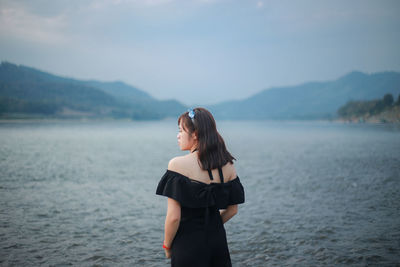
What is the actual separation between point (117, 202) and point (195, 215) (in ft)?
35.0

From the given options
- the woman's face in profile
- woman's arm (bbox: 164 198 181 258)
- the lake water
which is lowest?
the lake water

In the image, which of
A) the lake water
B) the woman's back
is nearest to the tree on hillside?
the lake water

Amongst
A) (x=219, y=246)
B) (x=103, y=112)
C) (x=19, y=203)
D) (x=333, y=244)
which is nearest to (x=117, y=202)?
(x=19, y=203)

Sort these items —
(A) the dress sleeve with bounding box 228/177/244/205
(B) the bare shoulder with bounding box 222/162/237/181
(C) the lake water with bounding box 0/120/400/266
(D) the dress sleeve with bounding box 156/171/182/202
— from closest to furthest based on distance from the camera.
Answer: (D) the dress sleeve with bounding box 156/171/182/202, (B) the bare shoulder with bounding box 222/162/237/181, (A) the dress sleeve with bounding box 228/177/244/205, (C) the lake water with bounding box 0/120/400/266

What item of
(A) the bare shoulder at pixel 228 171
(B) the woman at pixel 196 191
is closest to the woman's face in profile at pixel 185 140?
(B) the woman at pixel 196 191

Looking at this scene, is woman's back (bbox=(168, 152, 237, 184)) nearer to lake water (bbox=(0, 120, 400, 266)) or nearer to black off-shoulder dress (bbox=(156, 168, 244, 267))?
black off-shoulder dress (bbox=(156, 168, 244, 267))

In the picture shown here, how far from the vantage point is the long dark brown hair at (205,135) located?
261cm

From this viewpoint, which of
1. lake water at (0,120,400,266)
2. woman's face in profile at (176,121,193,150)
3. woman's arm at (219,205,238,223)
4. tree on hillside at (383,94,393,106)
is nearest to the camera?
woman's face in profile at (176,121,193,150)

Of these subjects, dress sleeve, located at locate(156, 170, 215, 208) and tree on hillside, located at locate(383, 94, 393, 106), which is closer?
dress sleeve, located at locate(156, 170, 215, 208)

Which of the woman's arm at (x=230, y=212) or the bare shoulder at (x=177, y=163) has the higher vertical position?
the bare shoulder at (x=177, y=163)

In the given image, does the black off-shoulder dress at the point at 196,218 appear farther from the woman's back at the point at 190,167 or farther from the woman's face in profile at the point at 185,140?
the woman's face in profile at the point at 185,140

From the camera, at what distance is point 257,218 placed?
10344 mm

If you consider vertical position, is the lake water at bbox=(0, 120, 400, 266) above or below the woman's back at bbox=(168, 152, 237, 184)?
below

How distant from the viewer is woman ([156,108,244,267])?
2.60 m
